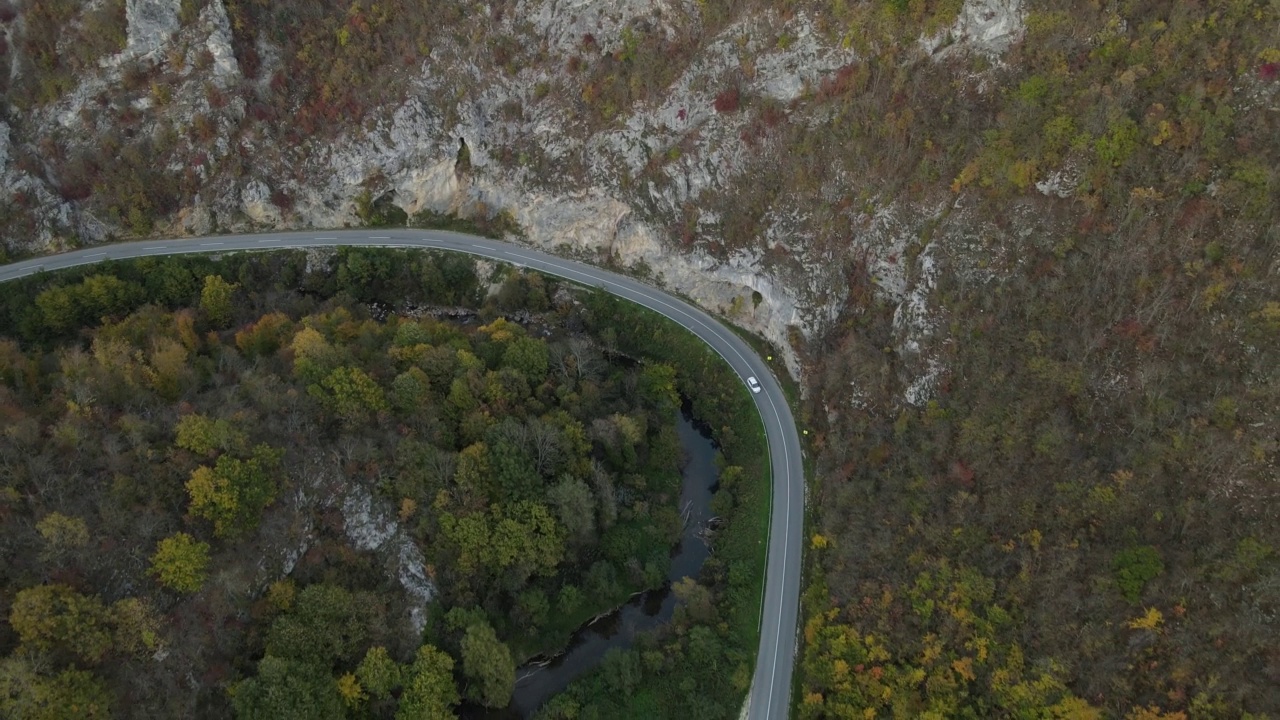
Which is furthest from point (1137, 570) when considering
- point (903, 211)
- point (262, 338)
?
point (262, 338)

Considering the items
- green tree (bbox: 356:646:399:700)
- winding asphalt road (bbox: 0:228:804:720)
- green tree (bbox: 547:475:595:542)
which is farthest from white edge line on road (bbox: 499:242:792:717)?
green tree (bbox: 356:646:399:700)

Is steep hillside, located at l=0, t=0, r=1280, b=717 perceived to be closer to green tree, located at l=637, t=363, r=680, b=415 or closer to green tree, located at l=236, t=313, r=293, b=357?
green tree, located at l=637, t=363, r=680, b=415

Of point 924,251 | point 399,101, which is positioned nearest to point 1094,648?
point 924,251

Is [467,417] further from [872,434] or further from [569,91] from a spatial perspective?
[569,91]

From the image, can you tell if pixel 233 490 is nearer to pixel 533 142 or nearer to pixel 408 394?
pixel 408 394

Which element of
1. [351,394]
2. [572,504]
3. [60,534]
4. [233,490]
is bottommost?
[60,534]

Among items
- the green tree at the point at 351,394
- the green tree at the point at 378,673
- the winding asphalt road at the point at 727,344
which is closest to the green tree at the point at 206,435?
the green tree at the point at 351,394

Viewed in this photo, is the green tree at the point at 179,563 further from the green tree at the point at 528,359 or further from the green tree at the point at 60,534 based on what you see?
the green tree at the point at 528,359

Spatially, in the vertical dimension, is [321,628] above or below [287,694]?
above
